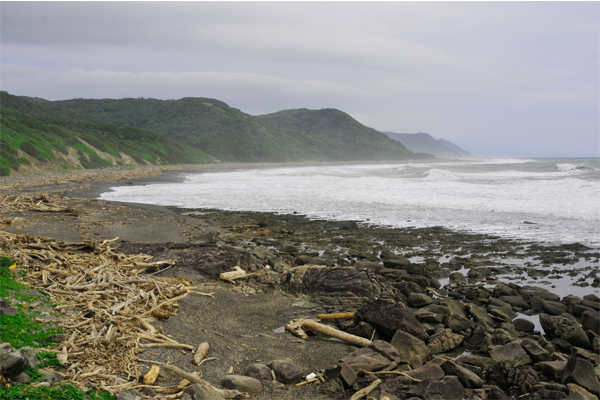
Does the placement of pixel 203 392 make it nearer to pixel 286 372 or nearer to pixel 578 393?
pixel 286 372

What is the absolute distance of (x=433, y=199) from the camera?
72.7ft

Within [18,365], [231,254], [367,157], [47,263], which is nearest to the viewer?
[18,365]

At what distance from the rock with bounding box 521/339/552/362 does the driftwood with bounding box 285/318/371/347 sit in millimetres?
2150

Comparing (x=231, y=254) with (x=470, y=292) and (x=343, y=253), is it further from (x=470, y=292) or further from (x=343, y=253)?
(x=470, y=292)

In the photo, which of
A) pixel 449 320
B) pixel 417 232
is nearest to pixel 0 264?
pixel 449 320

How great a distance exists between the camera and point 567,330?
616 cm

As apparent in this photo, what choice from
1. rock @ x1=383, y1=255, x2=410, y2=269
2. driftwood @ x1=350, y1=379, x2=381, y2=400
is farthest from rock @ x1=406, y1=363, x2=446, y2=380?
rock @ x1=383, y1=255, x2=410, y2=269

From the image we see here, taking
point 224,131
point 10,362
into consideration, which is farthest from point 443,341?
point 224,131

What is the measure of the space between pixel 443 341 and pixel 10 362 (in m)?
5.34

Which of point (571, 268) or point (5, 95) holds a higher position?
point (5, 95)

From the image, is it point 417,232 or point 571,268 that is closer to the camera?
point 571,268

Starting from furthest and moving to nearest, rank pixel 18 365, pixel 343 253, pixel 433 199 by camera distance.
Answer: pixel 433 199 → pixel 343 253 → pixel 18 365

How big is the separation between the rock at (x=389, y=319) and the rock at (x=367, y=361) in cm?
85

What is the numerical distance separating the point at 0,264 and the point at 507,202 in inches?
815
